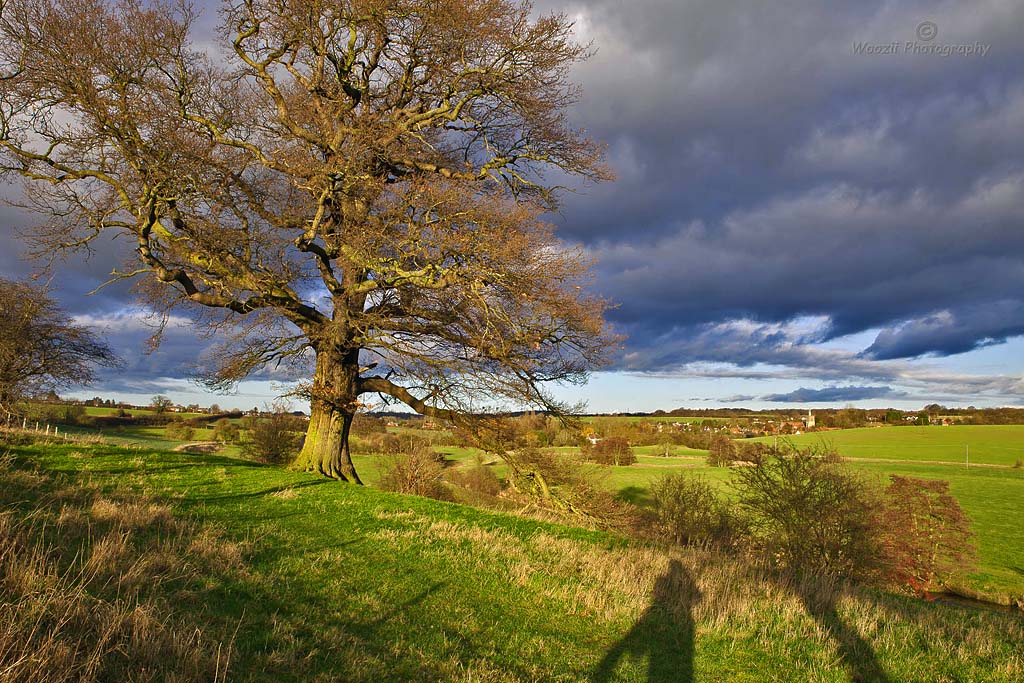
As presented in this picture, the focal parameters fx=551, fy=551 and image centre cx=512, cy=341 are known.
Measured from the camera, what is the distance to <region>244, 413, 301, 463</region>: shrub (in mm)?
32312

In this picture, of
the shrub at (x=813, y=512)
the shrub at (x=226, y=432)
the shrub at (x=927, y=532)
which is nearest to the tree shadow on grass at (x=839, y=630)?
the shrub at (x=813, y=512)

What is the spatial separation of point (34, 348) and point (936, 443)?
4421 inches

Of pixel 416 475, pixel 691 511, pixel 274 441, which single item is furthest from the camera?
pixel 274 441

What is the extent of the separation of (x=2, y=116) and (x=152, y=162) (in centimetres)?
446

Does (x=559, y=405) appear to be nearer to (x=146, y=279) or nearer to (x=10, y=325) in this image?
(x=146, y=279)

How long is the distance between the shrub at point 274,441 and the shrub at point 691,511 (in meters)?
20.6

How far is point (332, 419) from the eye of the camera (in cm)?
1755

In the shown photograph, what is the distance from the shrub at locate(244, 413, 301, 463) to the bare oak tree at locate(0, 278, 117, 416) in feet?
28.3

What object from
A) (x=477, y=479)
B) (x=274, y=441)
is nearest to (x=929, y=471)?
(x=477, y=479)

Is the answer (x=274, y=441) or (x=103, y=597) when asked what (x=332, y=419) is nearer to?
(x=103, y=597)

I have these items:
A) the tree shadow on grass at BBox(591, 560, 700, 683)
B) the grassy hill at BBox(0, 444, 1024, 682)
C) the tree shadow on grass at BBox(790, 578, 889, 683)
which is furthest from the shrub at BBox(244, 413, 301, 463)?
the tree shadow on grass at BBox(790, 578, 889, 683)

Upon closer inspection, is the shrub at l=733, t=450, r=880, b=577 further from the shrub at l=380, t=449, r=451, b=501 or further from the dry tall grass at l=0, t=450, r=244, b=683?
the dry tall grass at l=0, t=450, r=244, b=683

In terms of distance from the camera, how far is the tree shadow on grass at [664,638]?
4.95 metres

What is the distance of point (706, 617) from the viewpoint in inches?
255
